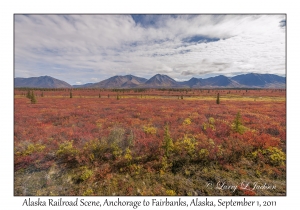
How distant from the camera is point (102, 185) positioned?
21.0ft

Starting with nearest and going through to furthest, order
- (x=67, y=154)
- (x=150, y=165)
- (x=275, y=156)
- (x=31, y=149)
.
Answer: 1. (x=150, y=165)
2. (x=275, y=156)
3. (x=67, y=154)
4. (x=31, y=149)

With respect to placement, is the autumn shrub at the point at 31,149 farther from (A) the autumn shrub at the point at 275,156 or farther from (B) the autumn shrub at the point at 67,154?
(A) the autumn shrub at the point at 275,156

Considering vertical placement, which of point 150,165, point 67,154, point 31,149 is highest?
point 31,149

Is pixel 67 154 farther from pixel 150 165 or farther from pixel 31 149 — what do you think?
pixel 150 165

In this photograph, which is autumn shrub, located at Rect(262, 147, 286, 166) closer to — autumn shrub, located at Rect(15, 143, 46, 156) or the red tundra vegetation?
the red tundra vegetation

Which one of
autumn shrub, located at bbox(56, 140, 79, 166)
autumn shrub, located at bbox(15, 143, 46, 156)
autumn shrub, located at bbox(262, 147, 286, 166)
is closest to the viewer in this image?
autumn shrub, located at bbox(262, 147, 286, 166)

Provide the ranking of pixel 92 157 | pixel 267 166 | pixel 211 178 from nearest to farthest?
pixel 211 178
pixel 267 166
pixel 92 157

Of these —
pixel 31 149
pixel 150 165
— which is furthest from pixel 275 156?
pixel 31 149

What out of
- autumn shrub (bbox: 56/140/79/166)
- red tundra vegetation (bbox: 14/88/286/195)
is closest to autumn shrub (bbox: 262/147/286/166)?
red tundra vegetation (bbox: 14/88/286/195)

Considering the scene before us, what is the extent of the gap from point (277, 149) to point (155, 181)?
796 centimetres

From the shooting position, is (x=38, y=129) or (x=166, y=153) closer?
(x=166, y=153)

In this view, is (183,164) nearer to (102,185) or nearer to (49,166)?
(102,185)

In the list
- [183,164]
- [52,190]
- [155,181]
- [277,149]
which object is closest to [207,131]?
[277,149]

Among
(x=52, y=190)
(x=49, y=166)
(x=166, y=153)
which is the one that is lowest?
(x=52, y=190)
